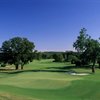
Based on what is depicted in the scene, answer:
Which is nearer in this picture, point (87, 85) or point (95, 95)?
point (95, 95)

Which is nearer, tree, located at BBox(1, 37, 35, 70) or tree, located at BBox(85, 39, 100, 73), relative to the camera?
tree, located at BBox(85, 39, 100, 73)

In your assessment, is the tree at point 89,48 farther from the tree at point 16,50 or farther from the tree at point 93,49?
the tree at point 16,50

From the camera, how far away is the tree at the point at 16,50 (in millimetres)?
86625

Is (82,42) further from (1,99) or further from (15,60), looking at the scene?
(1,99)

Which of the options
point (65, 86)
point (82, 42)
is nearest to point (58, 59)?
point (82, 42)

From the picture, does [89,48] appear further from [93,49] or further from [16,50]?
[16,50]

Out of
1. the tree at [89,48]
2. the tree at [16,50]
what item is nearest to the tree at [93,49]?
the tree at [89,48]

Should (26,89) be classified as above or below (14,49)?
below

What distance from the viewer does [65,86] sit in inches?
1519

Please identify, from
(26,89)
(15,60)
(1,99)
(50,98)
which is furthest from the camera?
(15,60)

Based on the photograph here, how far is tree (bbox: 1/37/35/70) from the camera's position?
86.6 metres

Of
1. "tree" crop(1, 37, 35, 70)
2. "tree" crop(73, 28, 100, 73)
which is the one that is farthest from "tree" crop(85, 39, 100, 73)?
"tree" crop(1, 37, 35, 70)

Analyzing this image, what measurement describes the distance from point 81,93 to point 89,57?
38954 millimetres

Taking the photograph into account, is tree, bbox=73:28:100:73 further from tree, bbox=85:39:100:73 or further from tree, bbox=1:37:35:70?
tree, bbox=1:37:35:70
